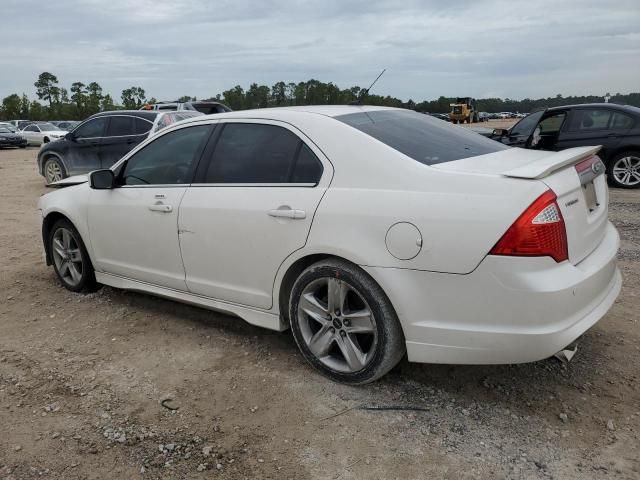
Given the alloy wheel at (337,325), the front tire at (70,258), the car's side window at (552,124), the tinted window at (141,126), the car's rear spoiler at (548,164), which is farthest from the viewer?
the tinted window at (141,126)

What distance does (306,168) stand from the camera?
329 centimetres

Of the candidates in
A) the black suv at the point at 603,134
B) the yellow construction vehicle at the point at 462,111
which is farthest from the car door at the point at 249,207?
the yellow construction vehicle at the point at 462,111

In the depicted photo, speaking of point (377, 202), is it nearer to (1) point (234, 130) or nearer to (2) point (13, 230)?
(1) point (234, 130)

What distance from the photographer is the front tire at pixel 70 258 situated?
480cm

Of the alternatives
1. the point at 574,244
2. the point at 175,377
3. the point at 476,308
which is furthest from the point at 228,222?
the point at 574,244

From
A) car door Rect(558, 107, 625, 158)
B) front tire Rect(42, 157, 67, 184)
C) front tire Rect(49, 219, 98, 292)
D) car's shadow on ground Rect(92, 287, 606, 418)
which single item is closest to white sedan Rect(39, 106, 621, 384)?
car's shadow on ground Rect(92, 287, 606, 418)

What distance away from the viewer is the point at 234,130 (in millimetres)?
3748

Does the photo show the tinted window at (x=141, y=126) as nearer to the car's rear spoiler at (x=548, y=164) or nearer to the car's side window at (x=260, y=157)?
the car's side window at (x=260, y=157)

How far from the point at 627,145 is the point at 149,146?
8747 millimetres

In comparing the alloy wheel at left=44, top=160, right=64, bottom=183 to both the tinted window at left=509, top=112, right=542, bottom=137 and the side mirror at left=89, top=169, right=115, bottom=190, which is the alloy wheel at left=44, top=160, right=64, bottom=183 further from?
the tinted window at left=509, top=112, right=542, bottom=137

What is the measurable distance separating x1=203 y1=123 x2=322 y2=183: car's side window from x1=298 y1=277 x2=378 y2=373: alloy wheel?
0.64 metres

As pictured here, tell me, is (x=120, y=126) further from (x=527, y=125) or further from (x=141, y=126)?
(x=527, y=125)

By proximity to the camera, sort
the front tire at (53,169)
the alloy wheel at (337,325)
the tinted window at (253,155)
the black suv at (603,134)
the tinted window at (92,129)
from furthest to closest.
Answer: the front tire at (53,169) → the tinted window at (92,129) → the black suv at (603,134) → the tinted window at (253,155) → the alloy wheel at (337,325)

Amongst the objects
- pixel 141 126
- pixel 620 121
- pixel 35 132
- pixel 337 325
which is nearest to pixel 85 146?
pixel 141 126
